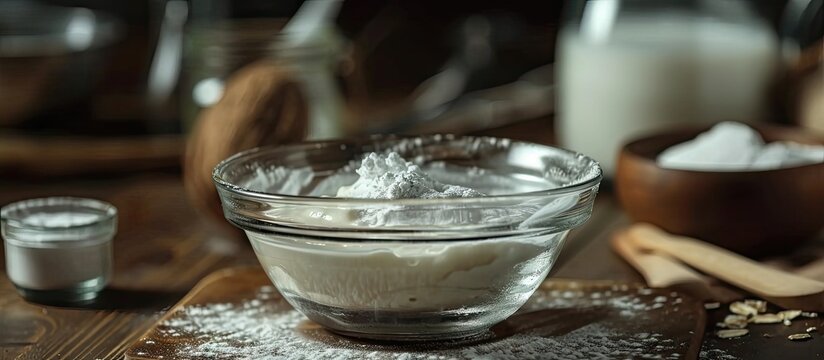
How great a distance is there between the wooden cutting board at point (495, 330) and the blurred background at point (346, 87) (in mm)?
277

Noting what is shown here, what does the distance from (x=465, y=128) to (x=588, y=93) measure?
8.7 inches

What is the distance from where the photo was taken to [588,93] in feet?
4.40

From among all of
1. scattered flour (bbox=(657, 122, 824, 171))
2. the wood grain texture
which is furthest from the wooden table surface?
scattered flour (bbox=(657, 122, 824, 171))

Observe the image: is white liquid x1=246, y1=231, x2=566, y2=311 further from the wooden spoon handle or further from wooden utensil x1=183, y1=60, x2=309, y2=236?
wooden utensil x1=183, y1=60, x2=309, y2=236

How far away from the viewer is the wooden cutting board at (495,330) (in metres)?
0.76

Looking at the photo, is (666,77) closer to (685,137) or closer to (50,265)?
(685,137)

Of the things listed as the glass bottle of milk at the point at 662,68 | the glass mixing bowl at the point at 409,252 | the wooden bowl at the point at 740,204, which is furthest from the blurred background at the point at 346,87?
the glass mixing bowl at the point at 409,252

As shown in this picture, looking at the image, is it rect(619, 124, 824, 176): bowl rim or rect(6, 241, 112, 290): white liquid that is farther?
rect(619, 124, 824, 176): bowl rim

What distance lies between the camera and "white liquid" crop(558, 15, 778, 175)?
1.31 meters

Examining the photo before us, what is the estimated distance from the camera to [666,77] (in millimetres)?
1305

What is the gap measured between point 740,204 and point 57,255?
58cm

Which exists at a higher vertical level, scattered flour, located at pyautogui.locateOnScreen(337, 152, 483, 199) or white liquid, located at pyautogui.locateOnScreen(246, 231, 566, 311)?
scattered flour, located at pyautogui.locateOnScreen(337, 152, 483, 199)

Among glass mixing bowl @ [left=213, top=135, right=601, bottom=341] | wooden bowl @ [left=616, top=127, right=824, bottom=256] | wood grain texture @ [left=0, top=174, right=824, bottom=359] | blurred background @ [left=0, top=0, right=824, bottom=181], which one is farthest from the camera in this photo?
blurred background @ [left=0, top=0, right=824, bottom=181]

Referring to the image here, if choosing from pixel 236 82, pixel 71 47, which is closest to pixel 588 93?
pixel 236 82
